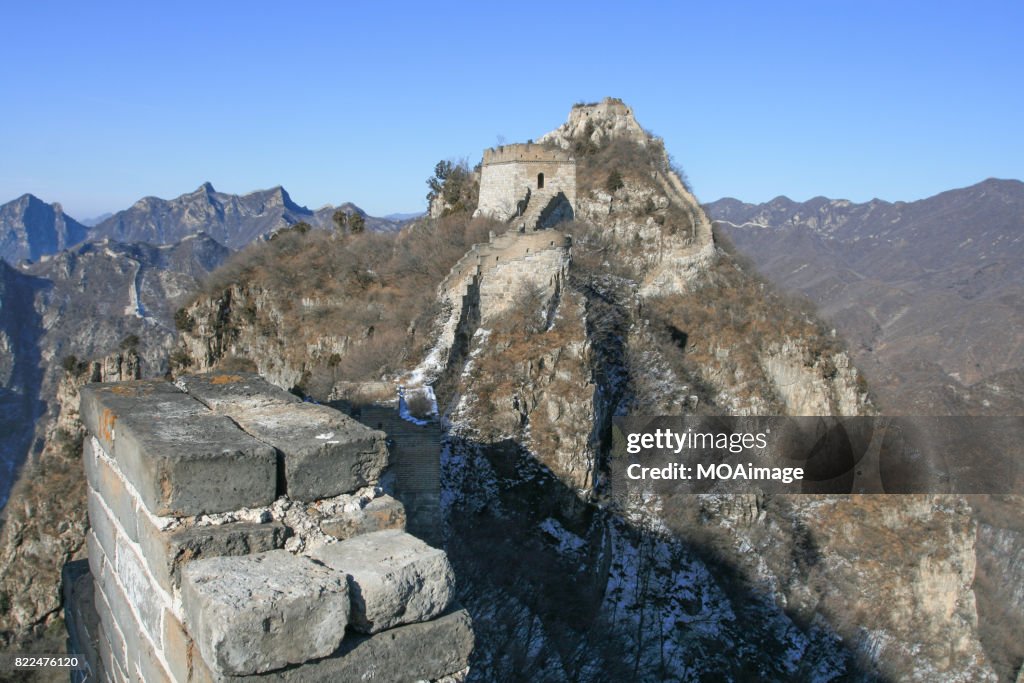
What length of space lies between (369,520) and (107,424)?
1.21m

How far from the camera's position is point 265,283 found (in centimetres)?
2631

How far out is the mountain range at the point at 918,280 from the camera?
2539 inches

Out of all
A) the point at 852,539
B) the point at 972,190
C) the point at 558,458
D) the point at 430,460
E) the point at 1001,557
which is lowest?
the point at 1001,557

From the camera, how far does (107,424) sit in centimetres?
302

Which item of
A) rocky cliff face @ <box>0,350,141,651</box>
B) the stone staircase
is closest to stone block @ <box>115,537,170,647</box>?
the stone staircase

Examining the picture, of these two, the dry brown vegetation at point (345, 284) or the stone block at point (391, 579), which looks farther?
the dry brown vegetation at point (345, 284)

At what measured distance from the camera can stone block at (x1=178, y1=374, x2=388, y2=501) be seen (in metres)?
2.68

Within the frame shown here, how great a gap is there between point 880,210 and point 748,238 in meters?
65.4

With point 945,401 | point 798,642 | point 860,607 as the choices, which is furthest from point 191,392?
point 945,401

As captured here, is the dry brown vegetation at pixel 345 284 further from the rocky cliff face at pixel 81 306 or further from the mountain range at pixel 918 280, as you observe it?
the rocky cliff face at pixel 81 306

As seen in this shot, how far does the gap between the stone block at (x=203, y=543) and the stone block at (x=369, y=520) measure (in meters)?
0.18

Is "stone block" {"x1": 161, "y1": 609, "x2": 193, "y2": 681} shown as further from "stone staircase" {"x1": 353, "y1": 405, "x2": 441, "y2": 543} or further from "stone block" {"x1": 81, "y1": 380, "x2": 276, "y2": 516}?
"stone staircase" {"x1": 353, "y1": 405, "x2": 441, "y2": 543}

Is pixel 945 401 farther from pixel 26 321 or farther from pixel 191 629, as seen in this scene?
pixel 26 321

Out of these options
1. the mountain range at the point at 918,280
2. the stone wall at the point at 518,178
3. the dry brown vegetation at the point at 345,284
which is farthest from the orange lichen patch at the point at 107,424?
the mountain range at the point at 918,280
